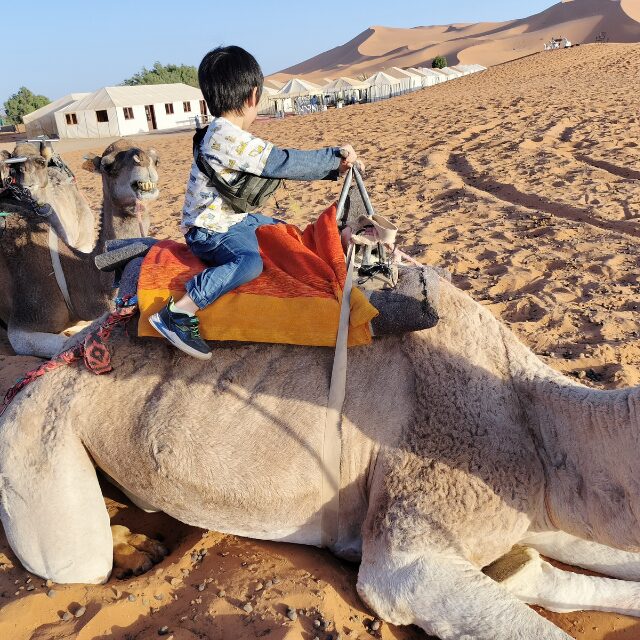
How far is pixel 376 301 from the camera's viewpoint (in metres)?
2.66

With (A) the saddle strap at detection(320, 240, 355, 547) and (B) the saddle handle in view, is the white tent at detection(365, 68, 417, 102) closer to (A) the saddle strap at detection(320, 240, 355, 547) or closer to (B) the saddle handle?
(B) the saddle handle

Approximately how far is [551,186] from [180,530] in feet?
25.4

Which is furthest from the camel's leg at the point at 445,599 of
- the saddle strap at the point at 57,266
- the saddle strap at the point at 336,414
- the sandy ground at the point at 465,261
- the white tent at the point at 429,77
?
the white tent at the point at 429,77

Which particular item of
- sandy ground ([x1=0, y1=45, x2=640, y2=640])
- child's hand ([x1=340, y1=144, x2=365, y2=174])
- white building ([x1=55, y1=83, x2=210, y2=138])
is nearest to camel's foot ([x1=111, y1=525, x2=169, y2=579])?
sandy ground ([x1=0, y1=45, x2=640, y2=640])

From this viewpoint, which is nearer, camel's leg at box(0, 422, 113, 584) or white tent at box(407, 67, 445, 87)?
camel's leg at box(0, 422, 113, 584)

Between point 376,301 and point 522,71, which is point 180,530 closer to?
point 376,301

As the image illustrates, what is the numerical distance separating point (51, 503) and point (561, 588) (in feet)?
6.95

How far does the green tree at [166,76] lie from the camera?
63.7 metres

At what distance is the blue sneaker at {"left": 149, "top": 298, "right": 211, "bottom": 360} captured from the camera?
266cm

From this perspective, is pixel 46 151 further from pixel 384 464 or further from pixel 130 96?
pixel 130 96

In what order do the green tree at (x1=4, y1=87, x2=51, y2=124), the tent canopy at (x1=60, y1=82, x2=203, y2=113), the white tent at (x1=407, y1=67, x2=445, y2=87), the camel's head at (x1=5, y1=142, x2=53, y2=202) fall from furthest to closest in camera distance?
the green tree at (x1=4, y1=87, x2=51, y2=124), the white tent at (x1=407, y1=67, x2=445, y2=87), the tent canopy at (x1=60, y1=82, x2=203, y2=113), the camel's head at (x1=5, y1=142, x2=53, y2=202)

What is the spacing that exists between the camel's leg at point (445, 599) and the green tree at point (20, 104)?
60204 mm

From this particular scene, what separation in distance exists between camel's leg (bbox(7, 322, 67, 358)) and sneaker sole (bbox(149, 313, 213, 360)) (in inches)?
112

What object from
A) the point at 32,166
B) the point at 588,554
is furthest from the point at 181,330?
the point at 32,166
